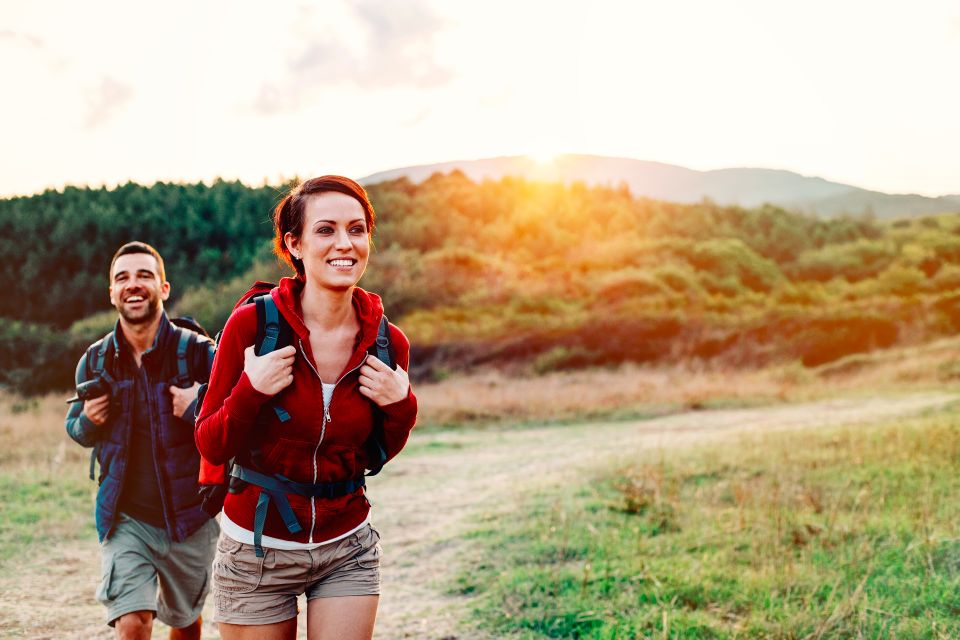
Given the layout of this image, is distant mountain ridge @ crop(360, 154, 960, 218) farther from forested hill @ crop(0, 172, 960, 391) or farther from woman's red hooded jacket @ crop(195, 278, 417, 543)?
woman's red hooded jacket @ crop(195, 278, 417, 543)

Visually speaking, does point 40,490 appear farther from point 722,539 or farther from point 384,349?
point 384,349

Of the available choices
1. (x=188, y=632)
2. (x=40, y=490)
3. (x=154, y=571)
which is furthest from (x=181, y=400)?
(x=40, y=490)

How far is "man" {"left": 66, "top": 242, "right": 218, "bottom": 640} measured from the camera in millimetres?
4203

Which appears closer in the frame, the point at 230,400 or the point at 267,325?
the point at 230,400

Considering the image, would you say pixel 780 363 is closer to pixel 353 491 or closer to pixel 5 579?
pixel 5 579

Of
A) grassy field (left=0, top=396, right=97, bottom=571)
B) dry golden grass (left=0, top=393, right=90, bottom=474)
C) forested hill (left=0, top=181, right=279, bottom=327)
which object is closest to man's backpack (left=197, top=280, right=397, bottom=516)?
grassy field (left=0, top=396, right=97, bottom=571)

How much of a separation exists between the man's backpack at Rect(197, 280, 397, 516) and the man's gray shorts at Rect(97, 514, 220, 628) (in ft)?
4.37

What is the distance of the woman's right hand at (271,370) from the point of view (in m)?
2.52

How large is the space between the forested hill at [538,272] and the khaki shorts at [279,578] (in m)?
23.8

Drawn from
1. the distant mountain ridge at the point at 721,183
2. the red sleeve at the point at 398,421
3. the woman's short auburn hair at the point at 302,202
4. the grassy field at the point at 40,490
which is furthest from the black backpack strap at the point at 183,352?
the distant mountain ridge at the point at 721,183

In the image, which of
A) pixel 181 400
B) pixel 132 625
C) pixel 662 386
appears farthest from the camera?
pixel 662 386

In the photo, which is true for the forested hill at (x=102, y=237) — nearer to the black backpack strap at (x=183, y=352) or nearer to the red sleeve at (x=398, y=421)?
the black backpack strap at (x=183, y=352)

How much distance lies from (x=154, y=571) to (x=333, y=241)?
7.96ft

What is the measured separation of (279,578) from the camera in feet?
8.93
